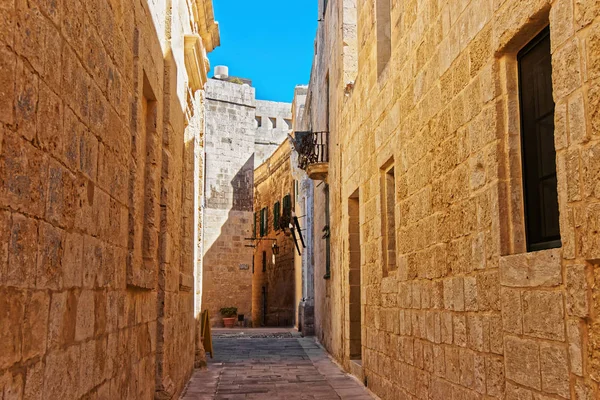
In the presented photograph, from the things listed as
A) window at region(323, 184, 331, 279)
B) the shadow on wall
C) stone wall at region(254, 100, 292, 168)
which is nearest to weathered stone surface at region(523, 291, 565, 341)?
window at region(323, 184, 331, 279)

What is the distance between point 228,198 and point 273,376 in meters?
16.0

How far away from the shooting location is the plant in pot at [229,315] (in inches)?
888

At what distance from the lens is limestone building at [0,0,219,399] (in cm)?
213

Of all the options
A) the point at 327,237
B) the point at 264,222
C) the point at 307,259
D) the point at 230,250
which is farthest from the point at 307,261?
the point at 264,222

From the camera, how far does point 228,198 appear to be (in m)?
24.6

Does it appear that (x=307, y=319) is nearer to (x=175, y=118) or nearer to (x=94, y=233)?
(x=175, y=118)

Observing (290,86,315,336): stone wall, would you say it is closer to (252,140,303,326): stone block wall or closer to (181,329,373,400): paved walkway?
(181,329,373,400): paved walkway

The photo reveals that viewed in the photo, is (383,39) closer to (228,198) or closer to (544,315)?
(544,315)

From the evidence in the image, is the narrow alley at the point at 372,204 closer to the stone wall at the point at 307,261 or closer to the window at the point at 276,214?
the stone wall at the point at 307,261

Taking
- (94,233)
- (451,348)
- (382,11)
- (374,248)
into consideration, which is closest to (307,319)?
(374,248)

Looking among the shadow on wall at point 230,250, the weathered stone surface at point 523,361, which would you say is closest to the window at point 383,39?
the weathered stone surface at point 523,361

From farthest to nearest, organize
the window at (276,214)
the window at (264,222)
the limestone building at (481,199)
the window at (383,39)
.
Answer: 1. the window at (264,222)
2. the window at (276,214)
3. the window at (383,39)
4. the limestone building at (481,199)

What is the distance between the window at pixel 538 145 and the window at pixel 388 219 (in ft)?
10.6

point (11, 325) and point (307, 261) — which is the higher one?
point (307, 261)
